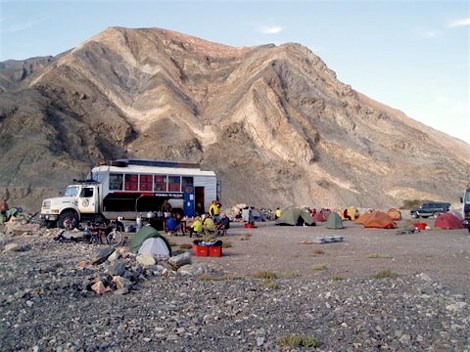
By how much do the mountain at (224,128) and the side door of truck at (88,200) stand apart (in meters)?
17.8

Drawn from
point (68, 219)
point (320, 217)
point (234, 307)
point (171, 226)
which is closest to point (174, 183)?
point (171, 226)

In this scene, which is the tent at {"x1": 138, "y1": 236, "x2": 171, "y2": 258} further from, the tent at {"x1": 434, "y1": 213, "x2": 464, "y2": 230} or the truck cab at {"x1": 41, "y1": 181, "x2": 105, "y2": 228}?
the tent at {"x1": 434, "y1": 213, "x2": 464, "y2": 230}

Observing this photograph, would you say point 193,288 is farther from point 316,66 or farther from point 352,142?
point 316,66

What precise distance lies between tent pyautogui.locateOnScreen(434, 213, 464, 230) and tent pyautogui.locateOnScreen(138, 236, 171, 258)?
2294cm

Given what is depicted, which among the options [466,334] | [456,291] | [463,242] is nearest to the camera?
[466,334]

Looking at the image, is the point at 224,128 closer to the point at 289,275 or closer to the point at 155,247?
the point at 155,247

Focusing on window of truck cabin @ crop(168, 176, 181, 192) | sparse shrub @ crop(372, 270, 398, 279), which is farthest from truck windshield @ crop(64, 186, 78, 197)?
sparse shrub @ crop(372, 270, 398, 279)

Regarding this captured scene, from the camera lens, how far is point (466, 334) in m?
8.95

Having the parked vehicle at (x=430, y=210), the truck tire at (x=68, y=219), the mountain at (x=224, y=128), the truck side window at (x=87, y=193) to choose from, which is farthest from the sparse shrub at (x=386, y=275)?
the mountain at (x=224, y=128)

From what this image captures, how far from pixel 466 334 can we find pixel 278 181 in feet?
172

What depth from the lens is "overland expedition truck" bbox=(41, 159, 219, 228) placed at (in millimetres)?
29797

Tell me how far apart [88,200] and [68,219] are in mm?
1487

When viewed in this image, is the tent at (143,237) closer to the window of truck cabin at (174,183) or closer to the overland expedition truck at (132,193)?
the overland expedition truck at (132,193)

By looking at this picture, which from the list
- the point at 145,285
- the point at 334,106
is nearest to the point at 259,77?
the point at 334,106
